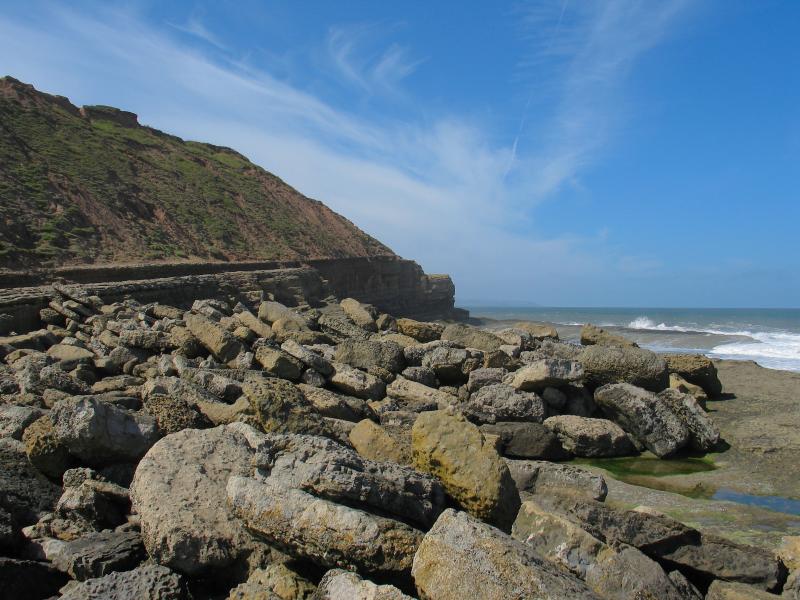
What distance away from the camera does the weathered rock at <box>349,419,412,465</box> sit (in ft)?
19.8

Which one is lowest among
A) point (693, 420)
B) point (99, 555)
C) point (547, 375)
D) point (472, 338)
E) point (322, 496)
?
point (99, 555)

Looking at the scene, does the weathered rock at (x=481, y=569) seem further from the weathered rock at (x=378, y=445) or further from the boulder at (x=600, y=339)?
the boulder at (x=600, y=339)

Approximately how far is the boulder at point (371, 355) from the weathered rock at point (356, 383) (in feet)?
2.93

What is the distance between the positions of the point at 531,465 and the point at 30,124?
37.2 m

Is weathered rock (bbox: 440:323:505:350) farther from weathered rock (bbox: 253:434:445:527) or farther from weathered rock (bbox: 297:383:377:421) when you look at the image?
weathered rock (bbox: 253:434:445:527)

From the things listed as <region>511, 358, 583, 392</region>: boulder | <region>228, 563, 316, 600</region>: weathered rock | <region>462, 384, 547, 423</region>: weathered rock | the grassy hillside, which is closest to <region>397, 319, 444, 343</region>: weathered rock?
<region>511, 358, 583, 392</region>: boulder

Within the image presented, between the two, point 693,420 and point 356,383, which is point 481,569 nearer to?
point 356,383

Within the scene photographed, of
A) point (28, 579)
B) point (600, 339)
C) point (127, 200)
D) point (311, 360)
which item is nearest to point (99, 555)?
point (28, 579)

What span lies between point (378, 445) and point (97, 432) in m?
2.69

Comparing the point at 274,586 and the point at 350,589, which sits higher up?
the point at 350,589

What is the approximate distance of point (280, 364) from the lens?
9500mm

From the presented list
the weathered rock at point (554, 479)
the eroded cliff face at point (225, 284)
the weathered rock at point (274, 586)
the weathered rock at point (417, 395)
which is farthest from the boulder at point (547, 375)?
the eroded cliff face at point (225, 284)

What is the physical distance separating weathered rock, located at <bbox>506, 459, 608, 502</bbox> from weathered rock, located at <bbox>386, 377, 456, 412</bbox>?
9.51 ft

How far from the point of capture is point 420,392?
10203 mm
